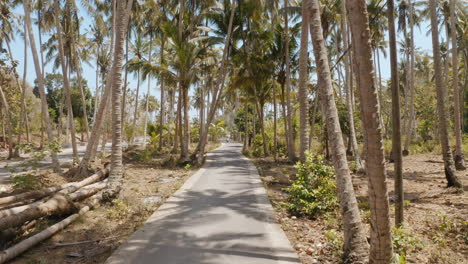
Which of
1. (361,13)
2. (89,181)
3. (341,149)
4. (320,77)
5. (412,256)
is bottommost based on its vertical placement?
(412,256)

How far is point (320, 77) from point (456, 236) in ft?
11.0

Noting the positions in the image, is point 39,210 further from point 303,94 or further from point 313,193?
point 303,94

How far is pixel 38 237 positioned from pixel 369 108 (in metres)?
4.88

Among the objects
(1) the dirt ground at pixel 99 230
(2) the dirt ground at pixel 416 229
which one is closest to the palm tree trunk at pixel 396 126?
(2) the dirt ground at pixel 416 229

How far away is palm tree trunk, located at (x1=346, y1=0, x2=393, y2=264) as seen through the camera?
9.46ft

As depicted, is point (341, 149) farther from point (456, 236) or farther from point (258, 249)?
point (456, 236)

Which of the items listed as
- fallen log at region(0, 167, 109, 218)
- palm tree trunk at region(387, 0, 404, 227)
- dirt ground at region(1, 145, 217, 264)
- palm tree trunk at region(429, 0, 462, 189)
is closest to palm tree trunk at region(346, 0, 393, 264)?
palm tree trunk at region(387, 0, 404, 227)

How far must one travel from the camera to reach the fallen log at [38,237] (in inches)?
149

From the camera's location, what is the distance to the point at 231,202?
23.3 feet

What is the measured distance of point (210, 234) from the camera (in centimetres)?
491

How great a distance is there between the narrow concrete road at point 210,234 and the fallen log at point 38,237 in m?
1.24

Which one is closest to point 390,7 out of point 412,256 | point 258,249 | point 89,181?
point 412,256

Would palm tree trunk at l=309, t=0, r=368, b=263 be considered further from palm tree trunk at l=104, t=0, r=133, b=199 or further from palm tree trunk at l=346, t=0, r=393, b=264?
palm tree trunk at l=104, t=0, r=133, b=199

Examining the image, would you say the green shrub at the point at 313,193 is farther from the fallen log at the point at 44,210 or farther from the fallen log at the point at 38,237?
the fallen log at the point at 44,210
